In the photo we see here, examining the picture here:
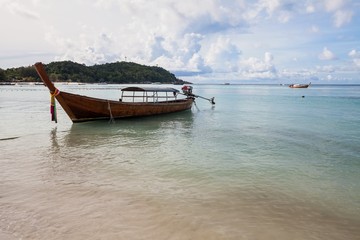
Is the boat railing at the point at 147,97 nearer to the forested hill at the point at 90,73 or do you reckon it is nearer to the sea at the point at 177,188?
the sea at the point at 177,188

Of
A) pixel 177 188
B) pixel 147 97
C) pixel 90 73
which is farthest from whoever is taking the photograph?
pixel 90 73

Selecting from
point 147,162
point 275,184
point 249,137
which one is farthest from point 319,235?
point 249,137

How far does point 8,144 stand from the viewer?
40.5 feet

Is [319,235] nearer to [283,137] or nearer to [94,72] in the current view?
[283,137]

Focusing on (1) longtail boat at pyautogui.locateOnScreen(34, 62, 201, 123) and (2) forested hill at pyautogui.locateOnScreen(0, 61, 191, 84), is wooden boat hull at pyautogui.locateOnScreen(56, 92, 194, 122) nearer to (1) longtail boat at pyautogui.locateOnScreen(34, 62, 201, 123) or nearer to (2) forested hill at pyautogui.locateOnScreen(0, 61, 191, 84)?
(1) longtail boat at pyautogui.locateOnScreen(34, 62, 201, 123)

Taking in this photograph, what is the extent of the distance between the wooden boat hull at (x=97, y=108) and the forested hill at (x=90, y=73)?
382ft

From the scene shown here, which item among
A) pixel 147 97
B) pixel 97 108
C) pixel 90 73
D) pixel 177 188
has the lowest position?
pixel 177 188

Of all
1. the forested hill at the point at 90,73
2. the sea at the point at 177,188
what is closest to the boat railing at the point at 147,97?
the sea at the point at 177,188

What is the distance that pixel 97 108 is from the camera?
18609 mm

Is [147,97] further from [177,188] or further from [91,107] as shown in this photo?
[177,188]

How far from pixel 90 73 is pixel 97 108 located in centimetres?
14419

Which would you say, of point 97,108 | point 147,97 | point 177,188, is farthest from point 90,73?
point 177,188

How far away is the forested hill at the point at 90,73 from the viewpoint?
13475 cm

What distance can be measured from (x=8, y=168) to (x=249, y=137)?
1055 centimetres
